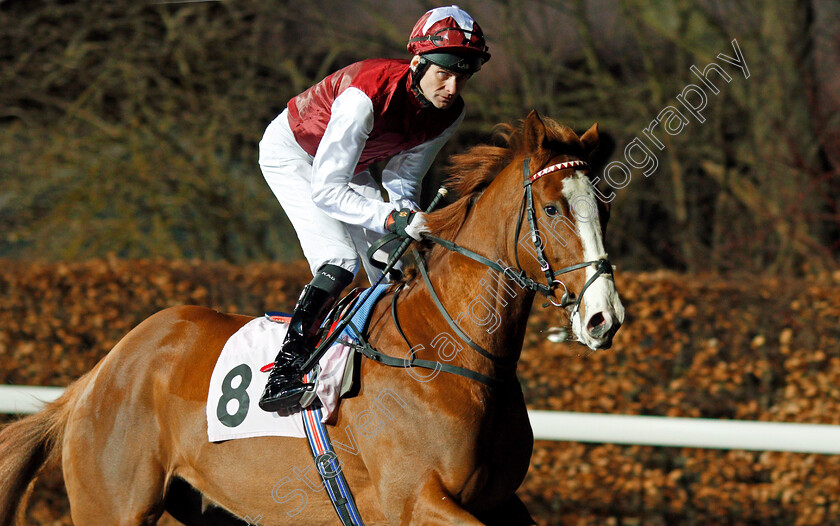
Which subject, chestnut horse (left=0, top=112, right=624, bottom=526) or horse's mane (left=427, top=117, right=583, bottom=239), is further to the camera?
horse's mane (left=427, top=117, right=583, bottom=239)

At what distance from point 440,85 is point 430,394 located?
1.08 meters

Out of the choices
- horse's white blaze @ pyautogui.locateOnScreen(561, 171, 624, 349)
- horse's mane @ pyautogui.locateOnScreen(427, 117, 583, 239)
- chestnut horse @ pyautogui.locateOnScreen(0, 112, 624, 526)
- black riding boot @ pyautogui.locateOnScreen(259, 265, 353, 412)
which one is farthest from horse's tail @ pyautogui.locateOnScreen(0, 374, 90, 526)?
horse's white blaze @ pyautogui.locateOnScreen(561, 171, 624, 349)

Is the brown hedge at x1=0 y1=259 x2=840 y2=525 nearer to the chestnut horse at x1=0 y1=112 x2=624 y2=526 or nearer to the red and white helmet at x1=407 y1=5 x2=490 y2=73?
the chestnut horse at x1=0 y1=112 x2=624 y2=526

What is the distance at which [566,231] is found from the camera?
2.48 meters

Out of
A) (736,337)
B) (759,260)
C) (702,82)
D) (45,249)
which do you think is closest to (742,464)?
(736,337)

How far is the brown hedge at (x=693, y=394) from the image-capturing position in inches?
187

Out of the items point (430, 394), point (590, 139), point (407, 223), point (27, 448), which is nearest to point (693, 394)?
point (590, 139)

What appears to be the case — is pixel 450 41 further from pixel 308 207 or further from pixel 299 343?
pixel 299 343

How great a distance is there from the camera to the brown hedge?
4.76 meters

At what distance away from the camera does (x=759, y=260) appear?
22.9 feet

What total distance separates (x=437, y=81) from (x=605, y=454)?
2935mm

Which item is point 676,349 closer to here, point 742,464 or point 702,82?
point 742,464

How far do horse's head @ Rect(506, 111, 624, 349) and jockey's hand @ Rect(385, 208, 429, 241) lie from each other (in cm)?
35

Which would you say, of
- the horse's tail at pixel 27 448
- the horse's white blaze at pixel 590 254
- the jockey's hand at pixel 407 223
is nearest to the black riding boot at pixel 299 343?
the jockey's hand at pixel 407 223
